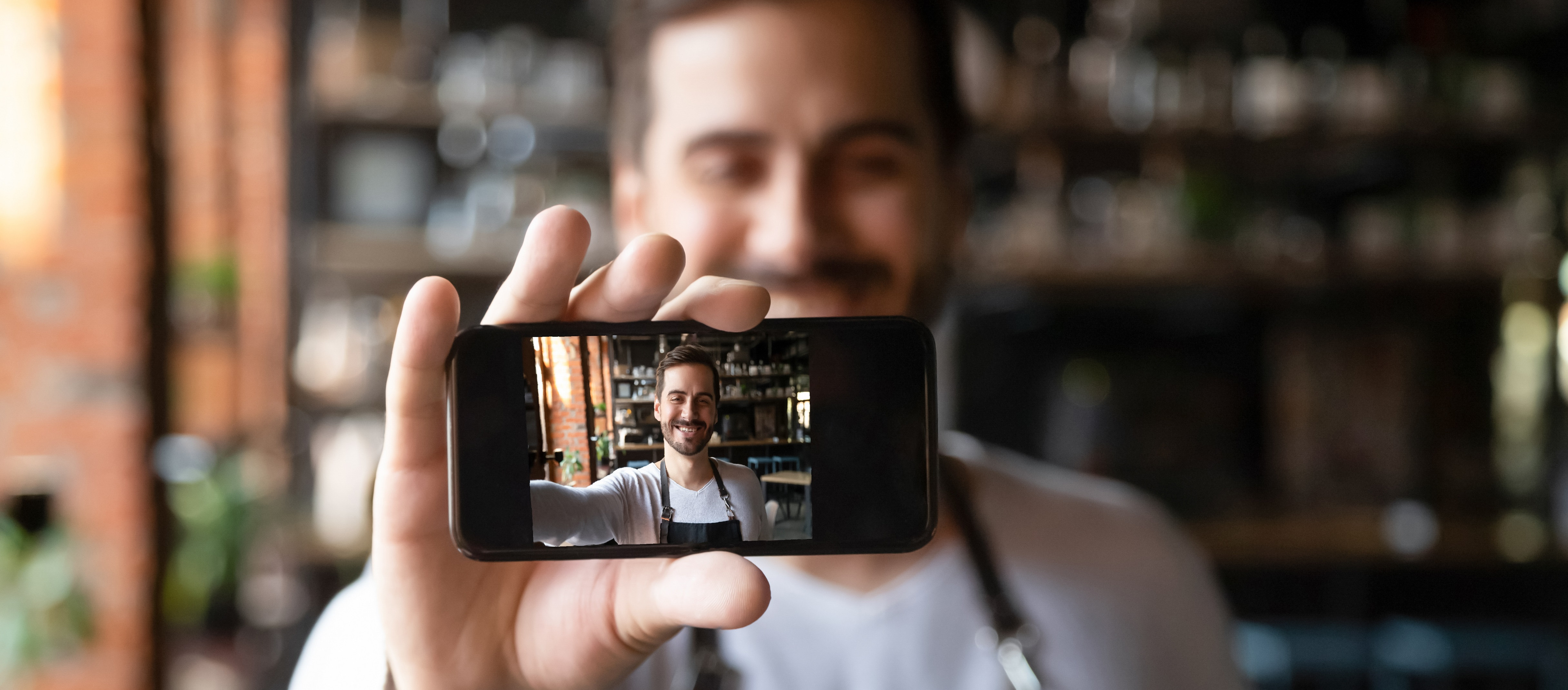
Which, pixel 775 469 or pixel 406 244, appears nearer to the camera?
pixel 775 469

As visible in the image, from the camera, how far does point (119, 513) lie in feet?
4.23

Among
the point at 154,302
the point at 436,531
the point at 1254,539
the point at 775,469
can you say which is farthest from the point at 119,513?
the point at 1254,539

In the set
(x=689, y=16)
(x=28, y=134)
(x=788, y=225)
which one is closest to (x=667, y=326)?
(x=788, y=225)

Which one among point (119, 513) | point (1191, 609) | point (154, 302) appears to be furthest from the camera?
point (119, 513)

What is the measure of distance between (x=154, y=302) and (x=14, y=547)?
353 millimetres

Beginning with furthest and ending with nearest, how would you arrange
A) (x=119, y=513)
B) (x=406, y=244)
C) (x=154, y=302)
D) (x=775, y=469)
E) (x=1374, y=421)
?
(x=1374, y=421) → (x=406, y=244) → (x=119, y=513) → (x=154, y=302) → (x=775, y=469)

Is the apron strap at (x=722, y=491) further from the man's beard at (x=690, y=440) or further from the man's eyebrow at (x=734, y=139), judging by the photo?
the man's eyebrow at (x=734, y=139)

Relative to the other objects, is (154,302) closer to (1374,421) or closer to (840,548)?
(840,548)

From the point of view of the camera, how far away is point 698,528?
334mm

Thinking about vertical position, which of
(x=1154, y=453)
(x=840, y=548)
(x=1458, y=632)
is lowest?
(x=1458, y=632)

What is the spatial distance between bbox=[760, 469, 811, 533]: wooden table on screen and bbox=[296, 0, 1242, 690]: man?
0.03 metres

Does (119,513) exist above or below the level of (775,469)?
below

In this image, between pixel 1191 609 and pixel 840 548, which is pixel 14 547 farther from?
pixel 1191 609

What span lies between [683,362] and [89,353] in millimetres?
1459
